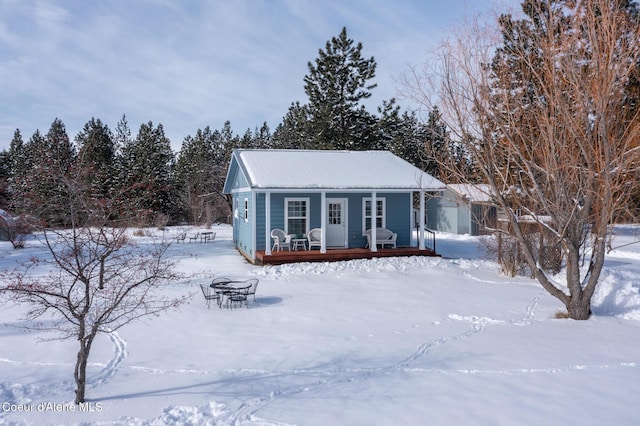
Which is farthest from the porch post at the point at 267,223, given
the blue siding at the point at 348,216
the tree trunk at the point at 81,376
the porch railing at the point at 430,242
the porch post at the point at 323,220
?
the tree trunk at the point at 81,376

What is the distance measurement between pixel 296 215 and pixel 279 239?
1.13 meters

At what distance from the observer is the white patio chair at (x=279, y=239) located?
15.9 metres

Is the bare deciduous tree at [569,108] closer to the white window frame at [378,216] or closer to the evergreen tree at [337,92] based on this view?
the white window frame at [378,216]

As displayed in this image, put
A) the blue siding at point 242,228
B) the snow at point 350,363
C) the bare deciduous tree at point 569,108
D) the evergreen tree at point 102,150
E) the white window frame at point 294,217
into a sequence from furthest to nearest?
1. the evergreen tree at point 102,150
2. the blue siding at point 242,228
3. the white window frame at point 294,217
4. the bare deciduous tree at point 569,108
5. the snow at point 350,363

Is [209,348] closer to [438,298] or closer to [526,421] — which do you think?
[526,421]

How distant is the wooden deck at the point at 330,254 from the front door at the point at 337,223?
1.77 feet

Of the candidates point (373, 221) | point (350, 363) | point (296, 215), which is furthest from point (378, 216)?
point (350, 363)

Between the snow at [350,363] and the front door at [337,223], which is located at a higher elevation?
the front door at [337,223]

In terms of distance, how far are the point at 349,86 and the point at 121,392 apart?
1135 inches

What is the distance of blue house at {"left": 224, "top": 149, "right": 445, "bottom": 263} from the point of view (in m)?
15.6

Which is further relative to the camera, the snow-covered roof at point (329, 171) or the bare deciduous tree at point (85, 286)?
the snow-covered roof at point (329, 171)

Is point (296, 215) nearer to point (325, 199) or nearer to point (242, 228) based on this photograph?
point (325, 199)

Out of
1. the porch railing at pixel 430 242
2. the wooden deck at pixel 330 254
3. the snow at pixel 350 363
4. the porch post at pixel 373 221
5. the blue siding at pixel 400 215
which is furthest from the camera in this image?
the blue siding at pixel 400 215

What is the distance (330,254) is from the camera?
1548 centimetres
